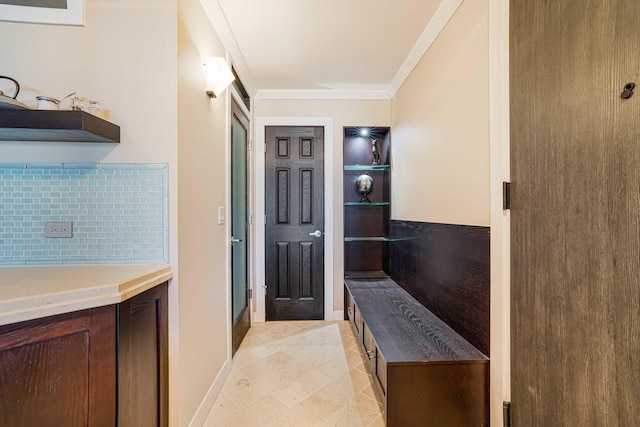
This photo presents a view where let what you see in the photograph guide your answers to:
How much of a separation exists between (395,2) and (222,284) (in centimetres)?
214

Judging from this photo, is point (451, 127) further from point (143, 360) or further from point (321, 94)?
point (143, 360)

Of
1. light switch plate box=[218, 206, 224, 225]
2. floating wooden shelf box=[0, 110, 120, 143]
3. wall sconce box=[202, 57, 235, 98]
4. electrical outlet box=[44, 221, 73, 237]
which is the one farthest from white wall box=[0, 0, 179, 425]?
light switch plate box=[218, 206, 224, 225]

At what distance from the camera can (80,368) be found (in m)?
0.89

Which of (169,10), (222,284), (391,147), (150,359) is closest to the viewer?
(150,359)

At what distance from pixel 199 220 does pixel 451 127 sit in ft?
5.20

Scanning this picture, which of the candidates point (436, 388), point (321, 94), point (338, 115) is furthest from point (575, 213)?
point (321, 94)

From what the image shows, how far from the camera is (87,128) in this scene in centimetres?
108

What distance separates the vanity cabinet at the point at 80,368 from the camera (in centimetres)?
79

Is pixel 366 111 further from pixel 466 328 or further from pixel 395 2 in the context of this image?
pixel 466 328

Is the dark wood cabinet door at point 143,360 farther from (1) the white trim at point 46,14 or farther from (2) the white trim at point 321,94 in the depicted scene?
(2) the white trim at point 321,94

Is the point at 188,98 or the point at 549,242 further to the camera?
the point at 188,98

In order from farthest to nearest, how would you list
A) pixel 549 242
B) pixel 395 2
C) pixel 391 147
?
pixel 391 147 < pixel 395 2 < pixel 549 242

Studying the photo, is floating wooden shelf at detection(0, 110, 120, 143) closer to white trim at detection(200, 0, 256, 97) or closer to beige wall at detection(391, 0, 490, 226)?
white trim at detection(200, 0, 256, 97)

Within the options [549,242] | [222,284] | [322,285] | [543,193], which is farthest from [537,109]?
[322,285]
